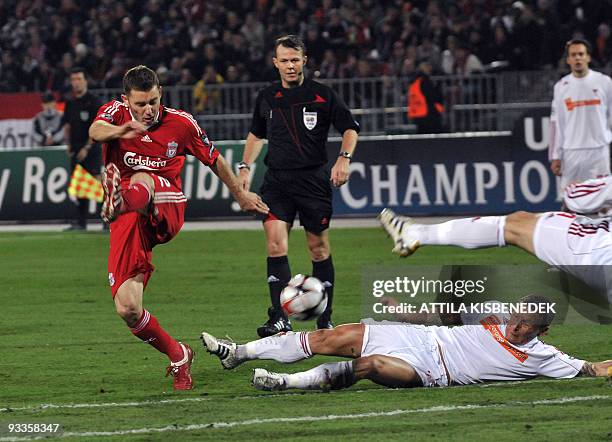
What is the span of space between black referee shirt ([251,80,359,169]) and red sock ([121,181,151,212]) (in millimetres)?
2558

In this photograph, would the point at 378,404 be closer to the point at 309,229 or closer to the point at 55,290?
the point at 309,229

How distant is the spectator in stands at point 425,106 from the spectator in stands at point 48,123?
Result: 20.3 ft

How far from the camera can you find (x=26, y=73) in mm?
28812

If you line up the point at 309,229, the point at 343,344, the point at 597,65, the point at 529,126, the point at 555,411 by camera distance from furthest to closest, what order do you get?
the point at 597,65, the point at 529,126, the point at 309,229, the point at 343,344, the point at 555,411

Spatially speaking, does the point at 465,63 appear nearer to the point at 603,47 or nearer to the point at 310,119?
the point at 603,47

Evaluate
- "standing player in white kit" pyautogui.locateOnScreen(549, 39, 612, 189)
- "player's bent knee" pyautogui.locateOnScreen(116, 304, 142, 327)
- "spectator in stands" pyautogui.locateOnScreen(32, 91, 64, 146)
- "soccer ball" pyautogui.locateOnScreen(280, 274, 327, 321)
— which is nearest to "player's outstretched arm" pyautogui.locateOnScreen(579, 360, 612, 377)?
"soccer ball" pyautogui.locateOnScreen(280, 274, 327, 321)

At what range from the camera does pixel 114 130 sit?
8273 millimetres

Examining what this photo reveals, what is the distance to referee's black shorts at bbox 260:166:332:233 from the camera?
10891mm

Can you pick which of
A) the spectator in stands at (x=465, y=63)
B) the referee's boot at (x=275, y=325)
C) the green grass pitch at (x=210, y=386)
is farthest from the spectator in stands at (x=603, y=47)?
the referee's boot at (x=275, y=325)

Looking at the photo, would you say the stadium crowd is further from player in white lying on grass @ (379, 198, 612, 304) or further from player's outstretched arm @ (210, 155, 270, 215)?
player in white lying on grass @ (379, 198, 612, 304)

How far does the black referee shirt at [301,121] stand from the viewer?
10.9m

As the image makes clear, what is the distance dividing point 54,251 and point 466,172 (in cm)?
645

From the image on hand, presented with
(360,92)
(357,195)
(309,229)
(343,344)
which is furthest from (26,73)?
(343,344)

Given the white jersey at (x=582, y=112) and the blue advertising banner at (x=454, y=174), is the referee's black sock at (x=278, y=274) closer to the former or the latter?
the white jersey at (x=582, y=112)
